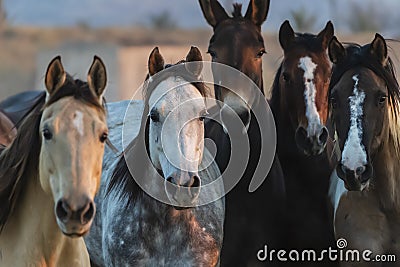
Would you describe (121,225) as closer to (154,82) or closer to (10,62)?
(154,82)

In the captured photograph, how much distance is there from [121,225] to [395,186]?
1.49 meters

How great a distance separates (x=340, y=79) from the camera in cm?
494

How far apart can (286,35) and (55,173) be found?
2.00m

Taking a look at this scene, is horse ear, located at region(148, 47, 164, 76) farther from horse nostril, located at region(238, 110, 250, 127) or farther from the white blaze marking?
the white blaze marking

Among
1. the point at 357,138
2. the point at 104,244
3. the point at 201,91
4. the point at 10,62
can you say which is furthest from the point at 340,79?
the point at 10,62

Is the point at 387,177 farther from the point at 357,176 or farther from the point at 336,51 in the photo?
the point at 336,51

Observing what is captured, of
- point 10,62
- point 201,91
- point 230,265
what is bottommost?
point 230,265

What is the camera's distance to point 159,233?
15.0ft

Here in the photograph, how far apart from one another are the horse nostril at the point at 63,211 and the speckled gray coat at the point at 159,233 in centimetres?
89

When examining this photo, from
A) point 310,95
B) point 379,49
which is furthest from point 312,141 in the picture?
point 379,49

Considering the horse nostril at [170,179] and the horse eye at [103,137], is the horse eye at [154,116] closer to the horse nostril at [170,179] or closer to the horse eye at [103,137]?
the horse nostril at [170,179]

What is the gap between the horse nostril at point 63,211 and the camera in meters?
3.72

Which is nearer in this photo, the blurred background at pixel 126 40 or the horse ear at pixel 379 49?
the horse ear at pixel 379 49

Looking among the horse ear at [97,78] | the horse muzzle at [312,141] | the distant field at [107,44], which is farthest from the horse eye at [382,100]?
the distant field at [107,44]
